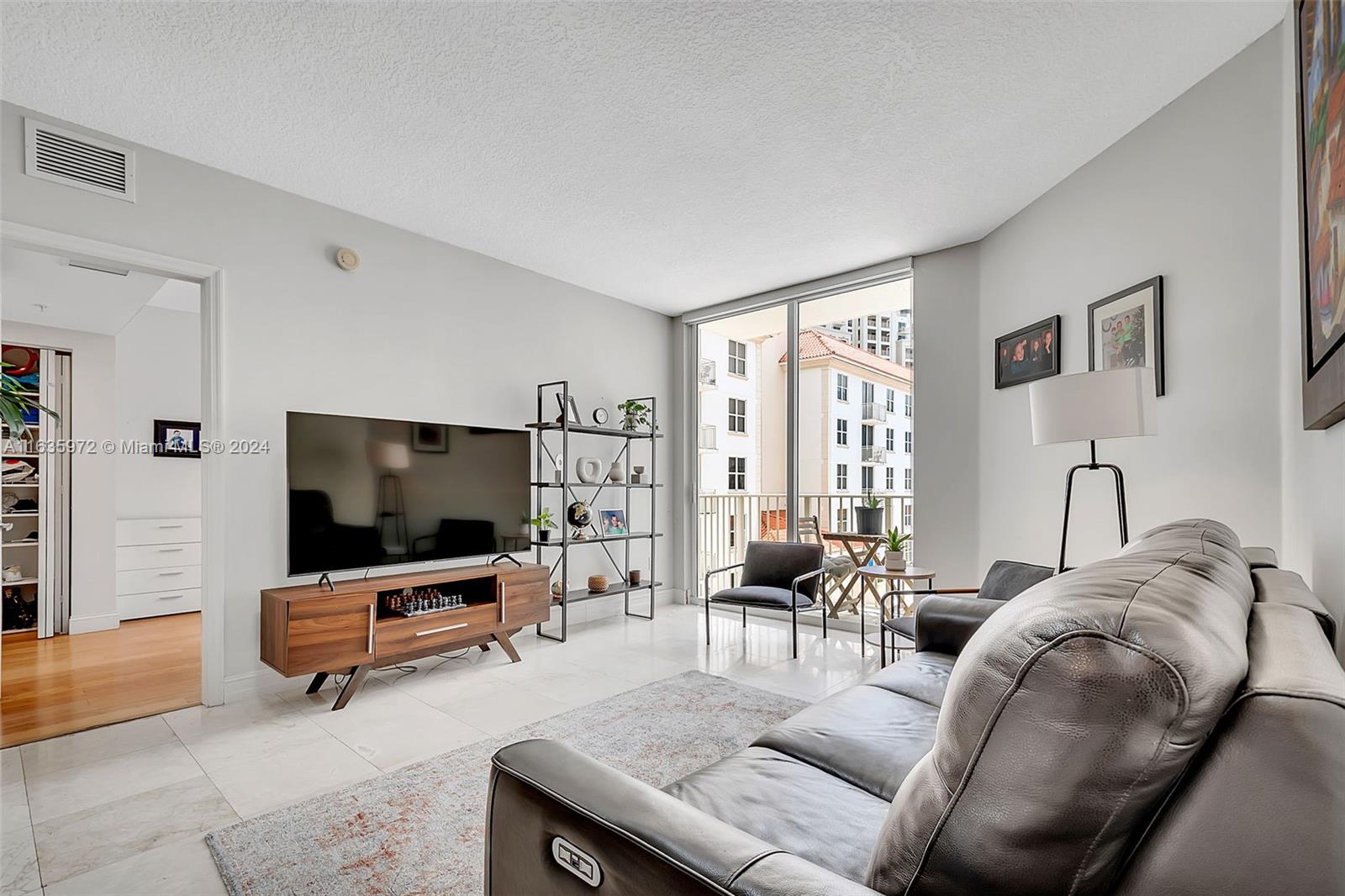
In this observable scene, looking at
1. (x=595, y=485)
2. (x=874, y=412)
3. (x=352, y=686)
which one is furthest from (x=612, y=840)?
(x=874, y=412)

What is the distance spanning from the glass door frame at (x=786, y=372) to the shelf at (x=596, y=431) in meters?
0.48

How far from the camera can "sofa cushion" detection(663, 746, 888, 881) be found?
3.94ft

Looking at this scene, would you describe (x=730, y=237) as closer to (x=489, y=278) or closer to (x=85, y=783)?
(x=489, y=278)

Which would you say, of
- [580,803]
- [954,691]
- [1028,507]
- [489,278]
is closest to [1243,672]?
[954,691]

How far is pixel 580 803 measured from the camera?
981mm

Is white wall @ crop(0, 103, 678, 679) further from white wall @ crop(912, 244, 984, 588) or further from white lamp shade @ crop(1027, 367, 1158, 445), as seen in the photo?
white lamp shade @ crop(1027, 367, 1158, 445)

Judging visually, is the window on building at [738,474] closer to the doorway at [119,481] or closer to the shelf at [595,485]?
the shelf at [595,485]

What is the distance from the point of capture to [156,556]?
5340mm

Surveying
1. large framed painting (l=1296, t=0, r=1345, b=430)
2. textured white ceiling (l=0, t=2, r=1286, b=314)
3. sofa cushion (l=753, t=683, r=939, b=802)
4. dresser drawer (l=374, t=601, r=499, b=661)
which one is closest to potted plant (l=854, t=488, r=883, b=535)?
textured white ceiling (l=0, t=2, r=1286, b=314)

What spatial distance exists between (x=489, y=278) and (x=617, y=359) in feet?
4.37

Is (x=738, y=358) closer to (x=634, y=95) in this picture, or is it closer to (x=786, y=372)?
(x=786, y=372)

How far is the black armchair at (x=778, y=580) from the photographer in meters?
4.14

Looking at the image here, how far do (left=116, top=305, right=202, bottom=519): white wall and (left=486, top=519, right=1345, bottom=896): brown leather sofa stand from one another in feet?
20.1

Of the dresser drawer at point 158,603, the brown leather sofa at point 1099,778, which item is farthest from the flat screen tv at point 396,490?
the dresser drawer at point 158,603
